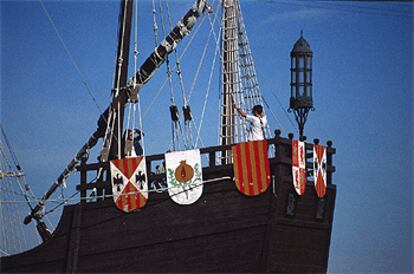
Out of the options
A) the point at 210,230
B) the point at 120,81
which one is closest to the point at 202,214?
the point at 210,230

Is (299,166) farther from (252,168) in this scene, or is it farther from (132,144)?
(132,144)

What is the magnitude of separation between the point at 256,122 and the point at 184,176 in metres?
1.88

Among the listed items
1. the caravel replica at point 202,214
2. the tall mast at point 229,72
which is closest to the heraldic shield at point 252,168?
the caravel replica at point 202,214

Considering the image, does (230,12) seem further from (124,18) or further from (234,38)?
(124,18)

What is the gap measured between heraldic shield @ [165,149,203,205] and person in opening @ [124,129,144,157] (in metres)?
1.53

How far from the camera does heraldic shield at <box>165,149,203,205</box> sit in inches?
1034

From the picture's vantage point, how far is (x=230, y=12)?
31.2m

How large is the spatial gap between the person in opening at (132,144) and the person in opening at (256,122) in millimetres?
2612

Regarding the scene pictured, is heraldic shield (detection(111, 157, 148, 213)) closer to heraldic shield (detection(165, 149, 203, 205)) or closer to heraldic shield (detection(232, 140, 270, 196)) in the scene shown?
heraldic shield (detection(165, 149, 203, 205))

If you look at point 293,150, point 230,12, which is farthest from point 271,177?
point 230,12

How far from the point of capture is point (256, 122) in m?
26.8

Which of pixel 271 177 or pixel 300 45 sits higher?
pixel 300 45

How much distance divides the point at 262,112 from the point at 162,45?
4.20 meters

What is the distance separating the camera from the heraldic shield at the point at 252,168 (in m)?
25.9
